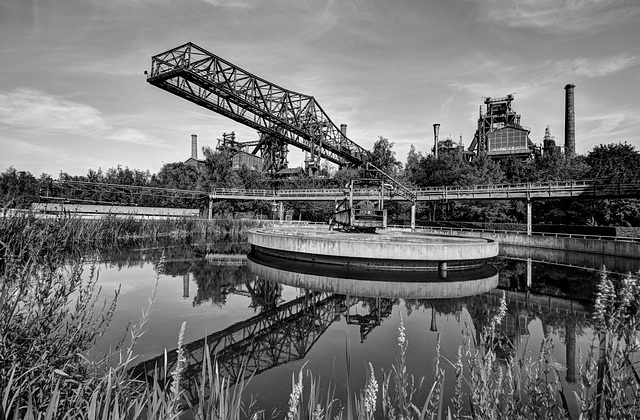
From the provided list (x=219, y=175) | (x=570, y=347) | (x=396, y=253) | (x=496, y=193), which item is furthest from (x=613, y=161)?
(x=219, y=175)

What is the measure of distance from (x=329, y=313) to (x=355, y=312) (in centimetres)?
90

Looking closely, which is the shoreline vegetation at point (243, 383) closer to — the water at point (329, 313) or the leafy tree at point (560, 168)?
the water at point (329, 313)

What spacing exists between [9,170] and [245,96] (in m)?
38.4

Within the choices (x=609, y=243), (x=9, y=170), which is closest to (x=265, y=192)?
(x=9, y=170)

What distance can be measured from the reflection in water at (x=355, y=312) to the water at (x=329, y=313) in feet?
0.12

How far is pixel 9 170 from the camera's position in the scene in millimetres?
53688

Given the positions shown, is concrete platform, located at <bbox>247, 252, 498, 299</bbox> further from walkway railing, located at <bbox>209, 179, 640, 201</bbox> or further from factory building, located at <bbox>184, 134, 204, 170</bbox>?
factory building, located at <bbox>184, 134, 204, 170</bbox>

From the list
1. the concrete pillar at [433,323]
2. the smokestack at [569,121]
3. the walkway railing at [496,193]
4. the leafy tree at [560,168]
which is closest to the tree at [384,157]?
the walkway railing at [496,193]

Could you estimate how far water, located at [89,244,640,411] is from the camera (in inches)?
284

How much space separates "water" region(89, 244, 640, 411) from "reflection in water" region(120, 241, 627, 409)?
4cm

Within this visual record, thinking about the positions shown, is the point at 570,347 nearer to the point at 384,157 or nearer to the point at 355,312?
the point at 355,312

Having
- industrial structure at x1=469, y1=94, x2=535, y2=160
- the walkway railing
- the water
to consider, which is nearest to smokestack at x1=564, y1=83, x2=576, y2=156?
industrial structure at x1=469, y1=94, x2=535, y2=160

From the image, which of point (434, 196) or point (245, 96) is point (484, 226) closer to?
point (434, 196)

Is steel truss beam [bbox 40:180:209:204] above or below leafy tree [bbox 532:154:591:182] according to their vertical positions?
below
